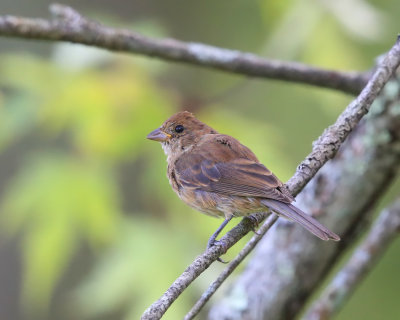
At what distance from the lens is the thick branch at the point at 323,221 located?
4023 mm

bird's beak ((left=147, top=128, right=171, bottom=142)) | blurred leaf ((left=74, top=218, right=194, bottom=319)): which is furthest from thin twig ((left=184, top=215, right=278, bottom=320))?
bird's beak ((left=147, top=128, right=171, bottom=142))

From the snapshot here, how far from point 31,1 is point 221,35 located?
7.22 feet

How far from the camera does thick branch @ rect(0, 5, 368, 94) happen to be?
11.9ft

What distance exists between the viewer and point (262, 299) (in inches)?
157

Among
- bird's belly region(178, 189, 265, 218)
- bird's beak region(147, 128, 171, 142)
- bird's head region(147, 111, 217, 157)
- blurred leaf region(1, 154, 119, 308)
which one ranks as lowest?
blurred leaf region(1, 154, 119, 308)

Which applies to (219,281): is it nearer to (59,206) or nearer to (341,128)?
(341,128)

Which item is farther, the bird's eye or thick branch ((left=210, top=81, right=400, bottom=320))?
the bird's eye

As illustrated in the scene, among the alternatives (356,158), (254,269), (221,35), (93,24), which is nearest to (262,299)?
(254,269)

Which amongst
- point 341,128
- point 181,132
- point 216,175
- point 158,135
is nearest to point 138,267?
point 216,175

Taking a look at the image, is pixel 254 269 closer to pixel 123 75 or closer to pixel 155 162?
pixel 155 162

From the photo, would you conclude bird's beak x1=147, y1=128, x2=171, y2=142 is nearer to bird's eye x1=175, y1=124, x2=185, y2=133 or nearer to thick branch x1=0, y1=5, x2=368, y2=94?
bird's eye x1=175, y1=124, x2=185, y2=133

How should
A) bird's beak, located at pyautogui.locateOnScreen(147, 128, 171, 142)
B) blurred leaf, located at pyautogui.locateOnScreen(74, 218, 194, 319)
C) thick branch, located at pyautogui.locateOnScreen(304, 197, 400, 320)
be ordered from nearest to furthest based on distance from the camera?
blurred leaf, located at pyautogui.locateOnScreen(74, 218, 194, 319) → bird's beak, located at pyautogui.locateOnScreen(147, 128, 171, 142) → thick branch, located at pyautogui.locateOnScreen(304, 197, 400, 320)

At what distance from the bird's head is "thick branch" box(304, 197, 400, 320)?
4.15 ft

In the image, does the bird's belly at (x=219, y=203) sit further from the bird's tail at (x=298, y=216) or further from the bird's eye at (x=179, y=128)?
the bird's eye at (x=179, y=128)
